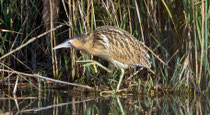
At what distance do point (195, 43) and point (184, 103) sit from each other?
2.23 ft

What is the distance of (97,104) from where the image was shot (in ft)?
14.7

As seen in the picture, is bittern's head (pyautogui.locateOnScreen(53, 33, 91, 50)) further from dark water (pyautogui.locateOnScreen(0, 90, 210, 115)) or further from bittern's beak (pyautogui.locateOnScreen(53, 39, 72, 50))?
dark water (pyautogui.locateOnScreen(0, 90, 210, 115))

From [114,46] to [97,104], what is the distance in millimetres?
935

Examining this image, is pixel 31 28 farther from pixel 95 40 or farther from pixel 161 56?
pixel 161 56

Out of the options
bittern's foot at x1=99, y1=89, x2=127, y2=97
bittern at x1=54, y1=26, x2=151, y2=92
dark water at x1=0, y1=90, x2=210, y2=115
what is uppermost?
bittern at x1=54, y1=26, x2=151, y2=92

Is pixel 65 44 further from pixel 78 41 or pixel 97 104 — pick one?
pixel 97 104

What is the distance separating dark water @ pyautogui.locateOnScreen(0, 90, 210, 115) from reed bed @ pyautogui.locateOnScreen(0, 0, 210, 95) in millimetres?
301

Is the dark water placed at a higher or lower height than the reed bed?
lower

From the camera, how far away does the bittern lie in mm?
5141

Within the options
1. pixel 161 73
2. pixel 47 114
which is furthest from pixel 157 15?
pixel 47 114

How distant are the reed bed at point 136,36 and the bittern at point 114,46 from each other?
0.40 ft

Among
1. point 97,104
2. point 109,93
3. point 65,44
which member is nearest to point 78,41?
point 65,44

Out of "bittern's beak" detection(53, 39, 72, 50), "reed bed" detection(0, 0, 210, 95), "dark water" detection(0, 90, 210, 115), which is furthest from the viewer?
"bittern's beak" detection(53, 39, 72, 50)

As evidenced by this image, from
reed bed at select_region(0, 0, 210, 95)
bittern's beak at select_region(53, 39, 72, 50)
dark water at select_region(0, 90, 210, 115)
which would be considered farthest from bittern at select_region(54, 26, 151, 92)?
dark water at select_region(0, 90, 210, 115)
